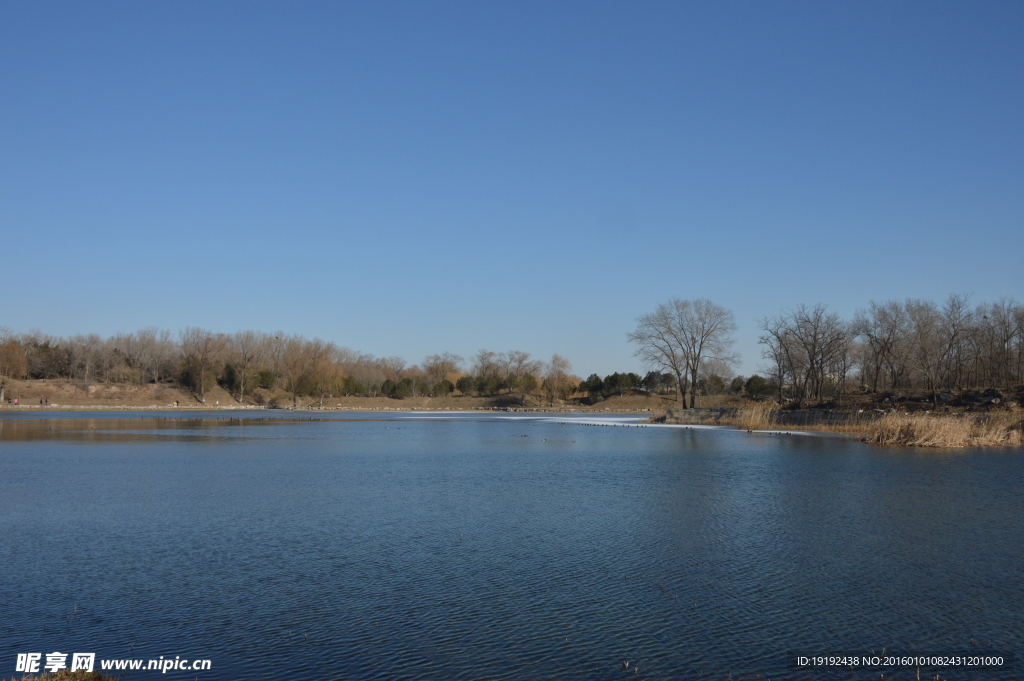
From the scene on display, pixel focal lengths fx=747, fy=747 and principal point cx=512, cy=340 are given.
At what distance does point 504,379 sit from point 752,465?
87118mm

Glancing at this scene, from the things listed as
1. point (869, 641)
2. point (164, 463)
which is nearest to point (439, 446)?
point (164, 463)

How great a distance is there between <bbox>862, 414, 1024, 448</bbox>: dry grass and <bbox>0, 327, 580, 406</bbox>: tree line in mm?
72400

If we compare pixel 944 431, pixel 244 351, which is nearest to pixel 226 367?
pixel 244 351

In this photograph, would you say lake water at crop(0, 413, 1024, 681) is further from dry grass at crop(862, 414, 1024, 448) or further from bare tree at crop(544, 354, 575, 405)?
bare tree at crop(544, 354, 575, 405)

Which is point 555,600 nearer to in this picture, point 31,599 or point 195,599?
point 195,599

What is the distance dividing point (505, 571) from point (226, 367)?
96624mm

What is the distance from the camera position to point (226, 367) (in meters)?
97.9

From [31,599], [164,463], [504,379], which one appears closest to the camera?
[31,599]

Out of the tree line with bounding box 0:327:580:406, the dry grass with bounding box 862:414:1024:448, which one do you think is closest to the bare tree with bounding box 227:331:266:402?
the tree line with bounding box 0:327:580:406

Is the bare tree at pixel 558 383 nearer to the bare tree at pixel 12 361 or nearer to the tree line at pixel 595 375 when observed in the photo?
the tree line at pixel 595 375

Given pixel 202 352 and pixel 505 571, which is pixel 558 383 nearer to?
pixel 202 352

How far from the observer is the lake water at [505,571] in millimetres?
6227

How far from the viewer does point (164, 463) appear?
20.5 m

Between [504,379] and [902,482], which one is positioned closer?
[902,482]
